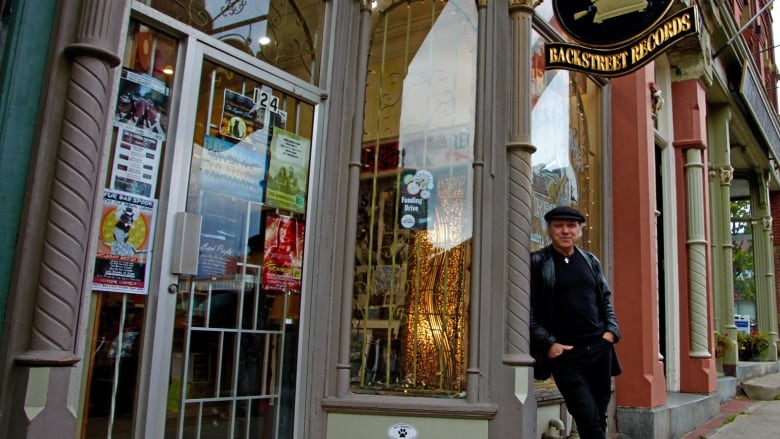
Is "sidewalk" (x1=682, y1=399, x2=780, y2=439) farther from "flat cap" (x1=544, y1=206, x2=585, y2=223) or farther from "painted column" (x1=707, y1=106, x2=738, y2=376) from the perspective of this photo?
"flat cap" (x1=544, y1=206, x2=585, y2=223)

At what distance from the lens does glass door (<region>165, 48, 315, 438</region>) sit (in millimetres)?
3895

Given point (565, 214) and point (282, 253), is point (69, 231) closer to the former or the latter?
point (282, 253)

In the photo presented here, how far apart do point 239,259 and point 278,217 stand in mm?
423

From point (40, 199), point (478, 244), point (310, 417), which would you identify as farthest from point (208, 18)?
point (310, 417)

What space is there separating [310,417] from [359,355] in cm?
52

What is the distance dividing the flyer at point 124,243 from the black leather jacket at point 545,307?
2486mm

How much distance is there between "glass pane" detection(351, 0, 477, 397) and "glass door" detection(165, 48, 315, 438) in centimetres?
49

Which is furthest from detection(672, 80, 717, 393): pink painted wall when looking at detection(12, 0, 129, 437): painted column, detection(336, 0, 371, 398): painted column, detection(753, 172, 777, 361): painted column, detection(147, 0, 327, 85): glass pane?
detection(12, 0, 129, 437): painted column

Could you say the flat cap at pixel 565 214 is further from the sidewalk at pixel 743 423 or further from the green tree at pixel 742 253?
the green tree at pixel 742 253

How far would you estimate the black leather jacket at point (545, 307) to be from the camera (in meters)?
4.37

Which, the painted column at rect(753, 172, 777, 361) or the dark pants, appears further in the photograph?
the painted column at rect(753, 172, 777, 361)

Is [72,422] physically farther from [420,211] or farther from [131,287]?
[420,211]

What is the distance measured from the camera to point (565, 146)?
631 centimetres

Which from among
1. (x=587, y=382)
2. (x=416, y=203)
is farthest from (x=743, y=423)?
(x=416, y=203)
